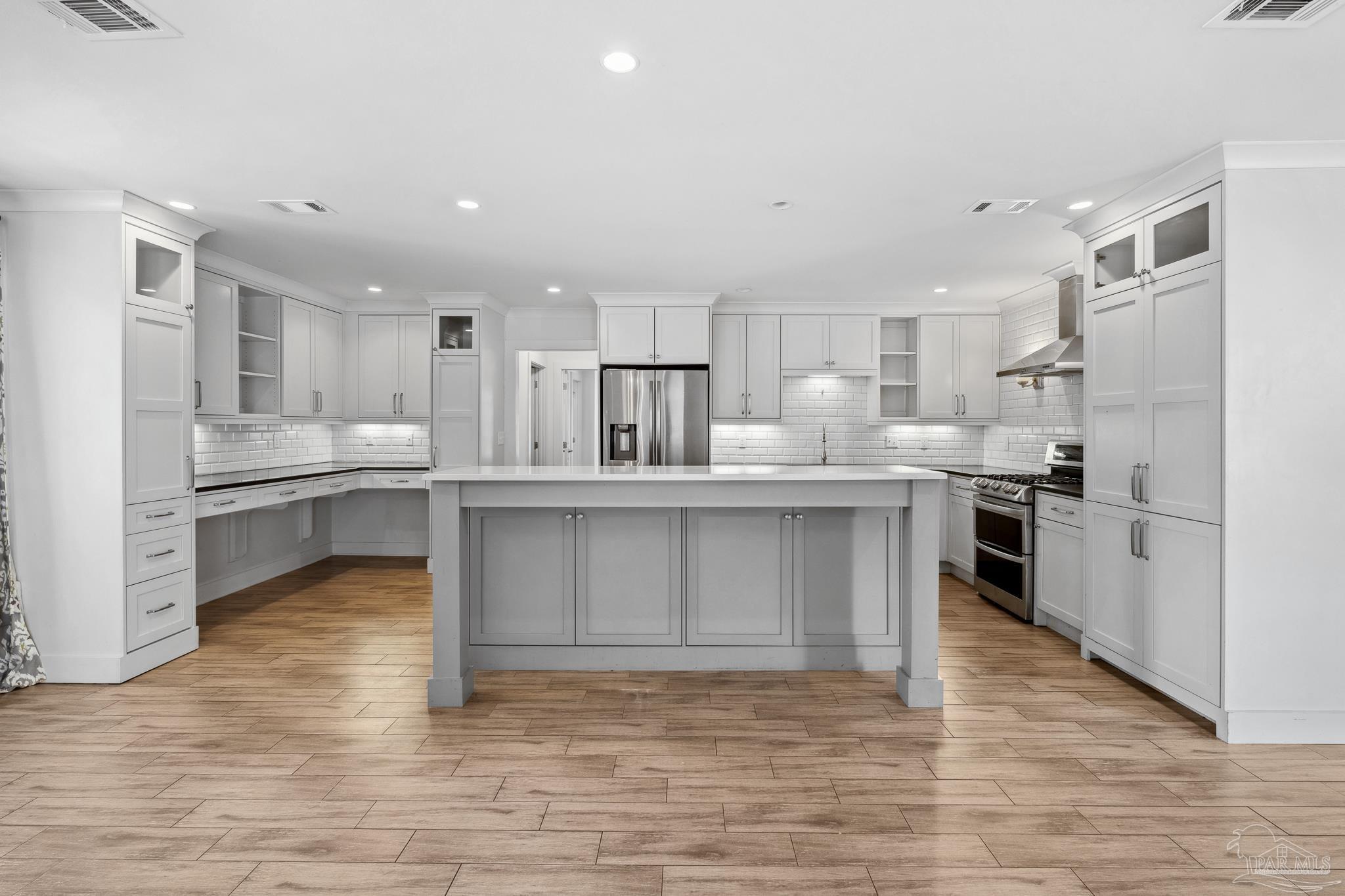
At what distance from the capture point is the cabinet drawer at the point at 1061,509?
415cm

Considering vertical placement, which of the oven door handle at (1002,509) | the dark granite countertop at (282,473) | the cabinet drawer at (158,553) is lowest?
the cabinet drawer at (158,553)

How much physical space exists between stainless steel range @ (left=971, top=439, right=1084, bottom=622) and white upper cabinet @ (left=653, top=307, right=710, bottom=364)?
2.57 metres

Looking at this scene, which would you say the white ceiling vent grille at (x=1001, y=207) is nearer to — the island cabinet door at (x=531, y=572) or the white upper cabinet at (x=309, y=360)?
the island cabinet door at (x=531, y=572)

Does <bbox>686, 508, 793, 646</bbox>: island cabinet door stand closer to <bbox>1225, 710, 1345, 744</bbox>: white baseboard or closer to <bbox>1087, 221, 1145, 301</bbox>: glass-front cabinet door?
<bbox>1225, 710, 1345, 744</bbox>: white baseboard

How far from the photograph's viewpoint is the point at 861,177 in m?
3.31

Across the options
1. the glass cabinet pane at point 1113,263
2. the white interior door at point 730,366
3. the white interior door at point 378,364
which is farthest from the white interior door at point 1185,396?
the white interior door at point 378,364

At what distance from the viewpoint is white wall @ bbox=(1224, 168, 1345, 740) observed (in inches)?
114

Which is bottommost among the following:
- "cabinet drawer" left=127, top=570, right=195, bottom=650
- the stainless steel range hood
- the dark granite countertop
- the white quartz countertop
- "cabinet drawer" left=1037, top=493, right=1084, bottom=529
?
"cabinet drawer" left=127, top=570, right=195, bottom=650

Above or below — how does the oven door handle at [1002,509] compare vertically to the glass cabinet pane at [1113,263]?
below

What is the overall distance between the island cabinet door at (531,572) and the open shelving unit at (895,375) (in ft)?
13.0

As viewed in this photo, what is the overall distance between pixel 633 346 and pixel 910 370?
8.98 ft

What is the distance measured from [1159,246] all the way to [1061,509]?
5.55ft

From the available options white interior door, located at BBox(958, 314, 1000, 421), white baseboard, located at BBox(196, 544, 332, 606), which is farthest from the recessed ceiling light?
white interior door, located at BBox(958, 314, 1000, 421)

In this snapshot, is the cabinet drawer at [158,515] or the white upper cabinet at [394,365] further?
the white upper cabinet at [394,365]
